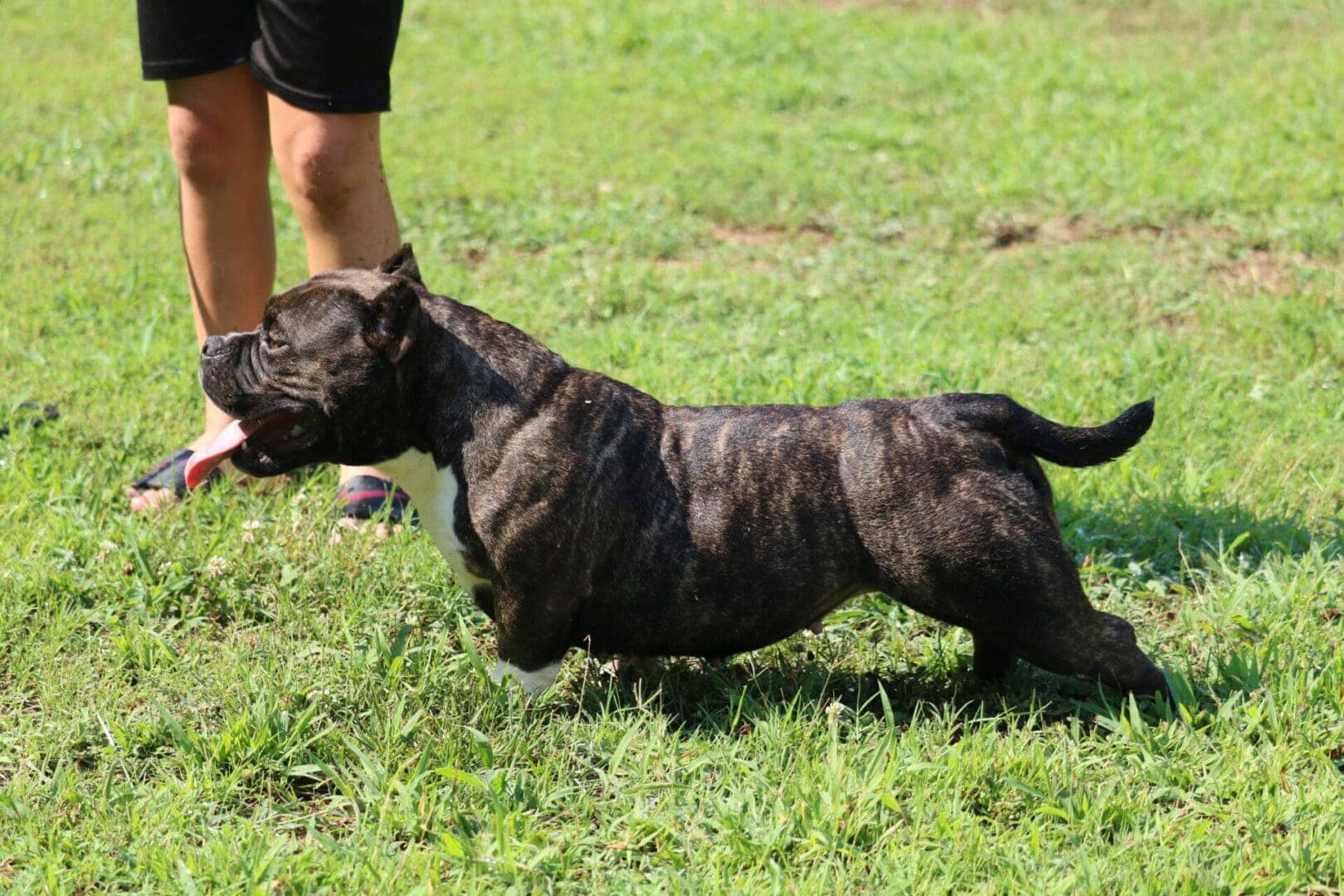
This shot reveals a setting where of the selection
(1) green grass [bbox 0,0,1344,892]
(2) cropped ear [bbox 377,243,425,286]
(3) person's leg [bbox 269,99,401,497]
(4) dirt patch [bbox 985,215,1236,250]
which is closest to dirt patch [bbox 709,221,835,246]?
(1) green grass [bbox 0,0,1344,892]

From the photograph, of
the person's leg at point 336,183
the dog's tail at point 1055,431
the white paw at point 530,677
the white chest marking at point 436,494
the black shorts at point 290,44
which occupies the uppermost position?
the black shorts at point 290,44

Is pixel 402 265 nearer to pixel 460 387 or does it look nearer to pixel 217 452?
pixel 460 387

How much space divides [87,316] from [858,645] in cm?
421

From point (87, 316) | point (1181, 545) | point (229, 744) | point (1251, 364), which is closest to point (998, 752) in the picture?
point (1181, 545)

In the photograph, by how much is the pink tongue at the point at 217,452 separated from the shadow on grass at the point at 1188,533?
2.64m

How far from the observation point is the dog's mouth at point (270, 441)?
353 centimetres

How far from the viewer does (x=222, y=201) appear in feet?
16.1

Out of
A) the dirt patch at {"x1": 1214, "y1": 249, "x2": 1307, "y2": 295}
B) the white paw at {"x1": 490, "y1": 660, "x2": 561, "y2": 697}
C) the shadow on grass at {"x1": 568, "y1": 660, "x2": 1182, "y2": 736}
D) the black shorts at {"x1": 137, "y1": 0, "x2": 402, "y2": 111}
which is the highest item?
the black shorts at {"x1": 137, "y1": 0, "x2": 402, "y2": 111}

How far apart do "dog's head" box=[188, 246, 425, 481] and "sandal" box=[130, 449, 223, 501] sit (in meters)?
1.23

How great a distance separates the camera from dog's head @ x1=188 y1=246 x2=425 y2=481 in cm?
342

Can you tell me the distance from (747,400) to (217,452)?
2.33 metres

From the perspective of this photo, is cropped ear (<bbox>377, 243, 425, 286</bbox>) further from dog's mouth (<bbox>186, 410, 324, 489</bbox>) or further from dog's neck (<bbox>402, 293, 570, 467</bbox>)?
dog's mouth (<bbox>186, 410, 324, 489</bbox>)

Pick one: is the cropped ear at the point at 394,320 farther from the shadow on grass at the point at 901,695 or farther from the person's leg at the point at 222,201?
the person's leg at the point at 222,201

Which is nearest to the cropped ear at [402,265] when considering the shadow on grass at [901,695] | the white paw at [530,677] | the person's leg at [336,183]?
the person's leg at [336,183]
